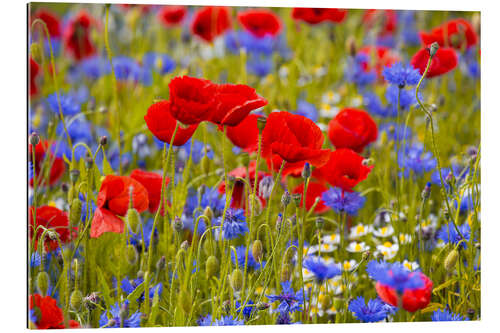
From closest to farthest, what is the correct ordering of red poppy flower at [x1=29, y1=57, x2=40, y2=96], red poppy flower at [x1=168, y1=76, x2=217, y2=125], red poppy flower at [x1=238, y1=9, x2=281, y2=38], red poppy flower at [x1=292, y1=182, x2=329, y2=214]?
red poppy flower at [x1=168, y1=76, x2=217, y2=125], red poppy flower at [x1=292, y1=182, x2=329, y2=214], red poppy flower at [x1=29, y1=57, x2=40, y2=96], red poppy flower at [x1=238, y1=9, x2=281, y2=38]

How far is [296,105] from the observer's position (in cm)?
217

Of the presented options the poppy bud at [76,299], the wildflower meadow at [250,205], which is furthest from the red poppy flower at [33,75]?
the poppy bud at [76,299]

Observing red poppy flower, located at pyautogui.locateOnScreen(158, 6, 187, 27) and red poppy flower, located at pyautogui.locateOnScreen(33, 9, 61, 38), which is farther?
red poppy flower, located at pyautogui.locateOnScreen(158, 6, 187, 27)

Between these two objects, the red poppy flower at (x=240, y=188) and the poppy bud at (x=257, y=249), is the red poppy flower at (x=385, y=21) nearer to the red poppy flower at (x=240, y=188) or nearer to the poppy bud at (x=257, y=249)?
the red poppy flower at (x=240, y=188)

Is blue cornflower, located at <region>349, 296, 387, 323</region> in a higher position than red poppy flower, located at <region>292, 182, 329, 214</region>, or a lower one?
lower

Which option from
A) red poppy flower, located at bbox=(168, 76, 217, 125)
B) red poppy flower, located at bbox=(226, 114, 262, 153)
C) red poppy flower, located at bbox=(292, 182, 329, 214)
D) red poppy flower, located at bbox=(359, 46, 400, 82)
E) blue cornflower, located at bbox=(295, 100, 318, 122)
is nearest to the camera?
red poppy flower, located at bbox=(168, 76, 217, 125)

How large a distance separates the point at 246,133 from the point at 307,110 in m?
0.49

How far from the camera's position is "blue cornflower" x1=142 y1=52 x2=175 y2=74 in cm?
226

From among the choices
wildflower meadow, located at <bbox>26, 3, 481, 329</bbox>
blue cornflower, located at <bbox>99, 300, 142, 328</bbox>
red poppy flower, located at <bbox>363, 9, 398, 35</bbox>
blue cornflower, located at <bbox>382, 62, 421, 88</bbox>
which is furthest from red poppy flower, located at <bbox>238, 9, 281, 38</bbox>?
blue cornflower, located at <bbox>99, 300, 142, 328</bbox>

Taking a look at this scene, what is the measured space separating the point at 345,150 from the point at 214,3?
1.31 feet

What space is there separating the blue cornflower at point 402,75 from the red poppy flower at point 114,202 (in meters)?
0.56

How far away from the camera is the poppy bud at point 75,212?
145 cm

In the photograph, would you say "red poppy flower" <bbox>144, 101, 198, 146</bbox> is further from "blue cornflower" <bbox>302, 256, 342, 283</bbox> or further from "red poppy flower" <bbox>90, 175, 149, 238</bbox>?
"blue cornflower" <bbox>302, 256, 342, 283</bbox>
